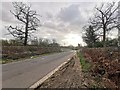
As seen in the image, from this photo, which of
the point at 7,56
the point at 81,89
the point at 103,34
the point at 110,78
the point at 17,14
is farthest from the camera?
the point at 17,14

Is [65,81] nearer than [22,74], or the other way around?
[65,81]

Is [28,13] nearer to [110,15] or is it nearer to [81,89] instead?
[110,15]

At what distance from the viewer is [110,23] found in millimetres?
44844

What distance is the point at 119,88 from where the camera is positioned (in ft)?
25.1

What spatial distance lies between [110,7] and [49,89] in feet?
134

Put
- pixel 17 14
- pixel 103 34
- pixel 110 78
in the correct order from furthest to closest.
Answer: pixel 17 14 < pixel 103 34 < pixel 110 78

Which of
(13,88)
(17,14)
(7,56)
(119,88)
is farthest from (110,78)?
(17,14)

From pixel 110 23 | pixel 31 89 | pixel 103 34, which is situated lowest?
pixel 31 89

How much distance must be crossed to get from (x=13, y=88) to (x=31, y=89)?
79 cm

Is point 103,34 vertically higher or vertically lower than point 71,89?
higher

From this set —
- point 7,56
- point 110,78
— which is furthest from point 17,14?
point 110,78

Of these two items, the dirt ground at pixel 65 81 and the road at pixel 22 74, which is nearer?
the dirt ground at pixel 65 81

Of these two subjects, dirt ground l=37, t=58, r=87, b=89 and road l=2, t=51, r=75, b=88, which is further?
road l=2, t=51, r=75, b=88

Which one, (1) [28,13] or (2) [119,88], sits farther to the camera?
(1) [28,13]
